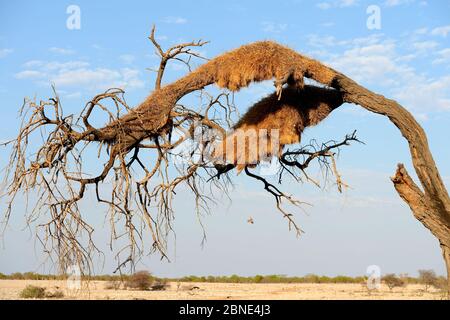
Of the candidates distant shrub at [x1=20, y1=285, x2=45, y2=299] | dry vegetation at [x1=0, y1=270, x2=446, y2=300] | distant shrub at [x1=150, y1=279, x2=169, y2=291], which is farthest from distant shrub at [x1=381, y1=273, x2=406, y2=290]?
distant shrub at [x1=20, y1=285, x2=45, y2=299]

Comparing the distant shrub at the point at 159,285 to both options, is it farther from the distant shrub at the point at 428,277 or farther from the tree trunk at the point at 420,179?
the tree trunk at the point at 420,179

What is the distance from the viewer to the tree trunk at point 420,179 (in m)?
10.4

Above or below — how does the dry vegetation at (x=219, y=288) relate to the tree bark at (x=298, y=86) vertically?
below

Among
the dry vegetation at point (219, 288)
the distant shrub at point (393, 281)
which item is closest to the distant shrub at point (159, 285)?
the dry vegetation at point (219, 288)

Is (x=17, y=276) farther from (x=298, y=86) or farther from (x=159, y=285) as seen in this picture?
(x=298, y=86)

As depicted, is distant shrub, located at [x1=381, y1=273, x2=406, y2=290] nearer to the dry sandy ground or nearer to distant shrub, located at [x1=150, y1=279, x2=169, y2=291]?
the dry sandy ground

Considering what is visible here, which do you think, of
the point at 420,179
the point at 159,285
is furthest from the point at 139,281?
the point at 420,179

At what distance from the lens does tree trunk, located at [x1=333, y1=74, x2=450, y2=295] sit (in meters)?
10.4

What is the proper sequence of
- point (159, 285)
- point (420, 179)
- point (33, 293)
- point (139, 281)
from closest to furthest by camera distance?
point (420, 179) < point (33, 293) < point (139, 281) < point (159, 285)

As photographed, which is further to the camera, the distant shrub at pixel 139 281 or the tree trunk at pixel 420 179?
the distant shrub at pixel 139 281

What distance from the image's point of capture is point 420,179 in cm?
1066
